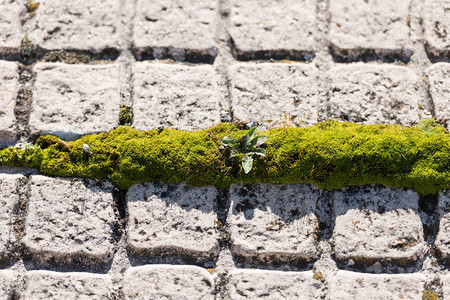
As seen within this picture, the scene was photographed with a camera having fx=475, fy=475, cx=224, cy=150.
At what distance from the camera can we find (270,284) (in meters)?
2.27

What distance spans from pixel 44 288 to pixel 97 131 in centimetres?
84

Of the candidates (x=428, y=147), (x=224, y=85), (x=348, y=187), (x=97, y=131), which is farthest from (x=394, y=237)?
(x=97, y=131)

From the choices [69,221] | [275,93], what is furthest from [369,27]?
[69,221]

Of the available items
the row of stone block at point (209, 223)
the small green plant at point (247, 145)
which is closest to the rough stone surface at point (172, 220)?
the row of stone block at point (209, 223)

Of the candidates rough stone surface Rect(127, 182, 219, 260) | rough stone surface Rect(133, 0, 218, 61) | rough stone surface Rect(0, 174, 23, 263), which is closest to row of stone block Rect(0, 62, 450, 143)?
rough stone surface Rect(133, 0, 218, 61)

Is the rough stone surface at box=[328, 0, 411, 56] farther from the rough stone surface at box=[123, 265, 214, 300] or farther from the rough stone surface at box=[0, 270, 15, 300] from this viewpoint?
the rough stone surface at box=[0, 270, 15, 300]

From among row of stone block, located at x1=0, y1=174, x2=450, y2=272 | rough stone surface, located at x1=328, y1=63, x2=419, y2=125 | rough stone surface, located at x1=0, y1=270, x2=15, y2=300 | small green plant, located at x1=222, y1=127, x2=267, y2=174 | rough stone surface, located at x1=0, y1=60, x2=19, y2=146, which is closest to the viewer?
rough stone surface, located at x1=0, y1=270, x2=15, y2=300

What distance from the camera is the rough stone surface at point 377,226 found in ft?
7.68

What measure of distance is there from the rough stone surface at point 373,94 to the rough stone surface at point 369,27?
13cm

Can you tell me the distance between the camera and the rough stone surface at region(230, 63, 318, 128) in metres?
2.67

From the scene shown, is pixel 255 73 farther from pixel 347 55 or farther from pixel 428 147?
pixel 428 147

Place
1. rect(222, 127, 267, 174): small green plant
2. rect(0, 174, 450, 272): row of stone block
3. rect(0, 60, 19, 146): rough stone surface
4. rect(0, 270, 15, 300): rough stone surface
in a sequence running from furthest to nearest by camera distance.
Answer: rect(0, 60, 19, 146): rough stone surface < rect(222, 127, 267, 174): small green plant < rect(0, 174, 450, 272): row of stone block < rect(0, 270, 15, 300): rough stone surface

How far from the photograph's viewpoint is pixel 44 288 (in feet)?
7.32

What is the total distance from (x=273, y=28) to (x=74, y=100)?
1283mm
